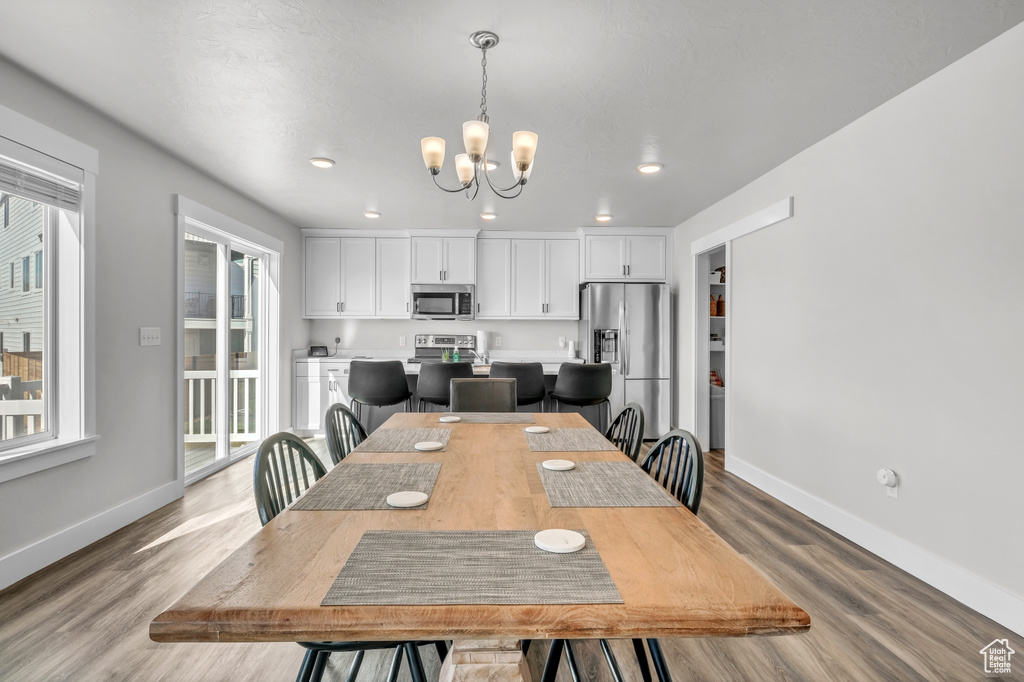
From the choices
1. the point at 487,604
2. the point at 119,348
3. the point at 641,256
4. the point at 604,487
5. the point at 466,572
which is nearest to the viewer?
the point at 487,604

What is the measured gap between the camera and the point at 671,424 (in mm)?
5398

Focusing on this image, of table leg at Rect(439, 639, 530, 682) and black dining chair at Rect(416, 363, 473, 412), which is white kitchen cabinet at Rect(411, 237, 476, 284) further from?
table leg at Rect(439, 639, 530, 682)

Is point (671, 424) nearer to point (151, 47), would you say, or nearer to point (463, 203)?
point (463, 203)

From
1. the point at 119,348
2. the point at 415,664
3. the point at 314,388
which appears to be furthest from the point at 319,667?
the point at 314,388

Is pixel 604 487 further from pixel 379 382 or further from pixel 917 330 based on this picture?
pixel 379 382

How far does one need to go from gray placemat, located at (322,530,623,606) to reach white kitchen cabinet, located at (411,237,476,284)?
4.72 meters

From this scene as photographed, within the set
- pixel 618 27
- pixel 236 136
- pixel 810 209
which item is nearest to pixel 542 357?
pixel 810 209

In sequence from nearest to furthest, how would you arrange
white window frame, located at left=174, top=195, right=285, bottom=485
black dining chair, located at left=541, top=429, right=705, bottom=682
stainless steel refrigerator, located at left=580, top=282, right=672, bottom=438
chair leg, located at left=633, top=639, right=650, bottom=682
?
black dining chair, located at left=541, top=429, right=705, bottom=682 < chair leg, located at left=633, top=639, right=650, bottom=682 < white window frame, located at left=174, top=195, right=285, bottom=485 < stainless steel refrigerator, located at left=580, top=282, right=672, bottom=438

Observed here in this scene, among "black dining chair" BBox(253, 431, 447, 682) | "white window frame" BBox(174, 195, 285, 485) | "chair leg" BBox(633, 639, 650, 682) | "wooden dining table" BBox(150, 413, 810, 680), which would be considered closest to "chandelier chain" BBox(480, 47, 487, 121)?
"black dining chair" BBox(253, 431, 447, 682)

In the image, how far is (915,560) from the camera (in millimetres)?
2402

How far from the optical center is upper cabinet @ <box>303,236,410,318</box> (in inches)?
225

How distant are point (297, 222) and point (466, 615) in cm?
532

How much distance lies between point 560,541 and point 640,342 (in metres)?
4.47

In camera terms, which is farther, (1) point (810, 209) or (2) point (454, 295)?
(2) point (454, 295)
